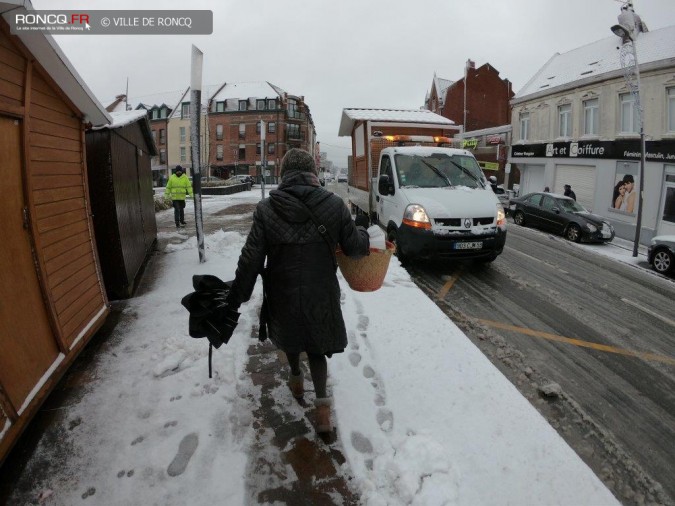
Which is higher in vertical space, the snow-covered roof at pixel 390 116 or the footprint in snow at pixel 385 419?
the snow-covered roof at pixel 390 116

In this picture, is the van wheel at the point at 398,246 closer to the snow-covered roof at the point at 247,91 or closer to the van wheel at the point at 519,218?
the van wheel at the point at 519,218

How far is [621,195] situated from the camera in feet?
63.4

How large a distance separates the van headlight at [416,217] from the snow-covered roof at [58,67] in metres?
4.77

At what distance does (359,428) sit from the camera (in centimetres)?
303

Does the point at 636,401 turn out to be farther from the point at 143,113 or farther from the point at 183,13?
the point at 143,113

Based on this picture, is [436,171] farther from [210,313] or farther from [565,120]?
[565,120]

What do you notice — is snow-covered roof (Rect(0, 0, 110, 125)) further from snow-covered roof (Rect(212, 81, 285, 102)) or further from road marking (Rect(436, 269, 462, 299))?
snow-covered roof (Rect(212, 81, 285, 102))

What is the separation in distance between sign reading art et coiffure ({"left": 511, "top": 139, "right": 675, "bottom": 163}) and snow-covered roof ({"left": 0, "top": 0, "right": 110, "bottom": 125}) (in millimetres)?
20357

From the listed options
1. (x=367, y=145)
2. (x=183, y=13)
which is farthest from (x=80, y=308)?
(x=367, y=145)

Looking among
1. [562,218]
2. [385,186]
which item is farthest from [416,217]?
[562,218]

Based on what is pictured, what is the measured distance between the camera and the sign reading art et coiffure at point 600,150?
1695 cm

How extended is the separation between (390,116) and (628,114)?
1519cm

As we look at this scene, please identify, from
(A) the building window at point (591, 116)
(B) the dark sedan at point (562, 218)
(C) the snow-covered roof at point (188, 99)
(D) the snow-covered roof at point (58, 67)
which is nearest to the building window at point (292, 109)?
Answer: (C) the snow-covered roof at point (188, 99)

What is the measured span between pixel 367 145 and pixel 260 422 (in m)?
8.30
